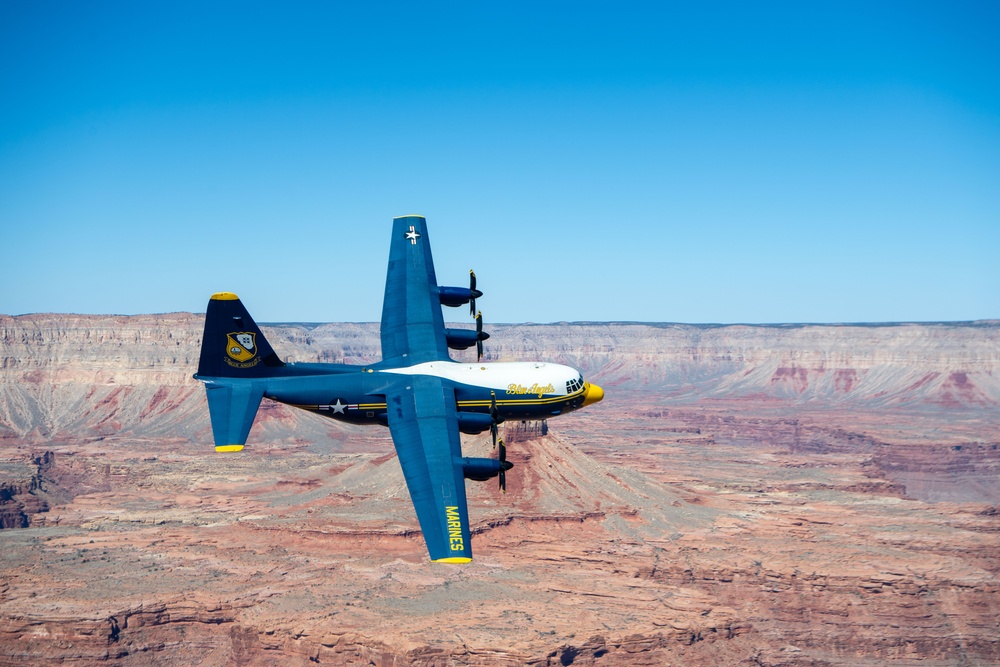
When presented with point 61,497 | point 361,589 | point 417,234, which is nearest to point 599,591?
point 361,589

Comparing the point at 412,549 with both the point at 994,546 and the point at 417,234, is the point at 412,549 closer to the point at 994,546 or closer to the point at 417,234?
the point at 417,234

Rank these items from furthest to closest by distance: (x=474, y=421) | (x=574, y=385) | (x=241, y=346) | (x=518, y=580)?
(x=518, y=580)
(x=241, y=346)
(x=574, y=385)
(x=474, y=421)

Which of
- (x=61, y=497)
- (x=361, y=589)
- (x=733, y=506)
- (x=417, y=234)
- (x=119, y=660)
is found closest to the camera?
(x=417, y=234)

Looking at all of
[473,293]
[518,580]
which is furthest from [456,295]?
[518,580]

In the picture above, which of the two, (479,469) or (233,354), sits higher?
(233,354)

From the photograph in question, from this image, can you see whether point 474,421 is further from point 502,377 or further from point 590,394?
point 590,394

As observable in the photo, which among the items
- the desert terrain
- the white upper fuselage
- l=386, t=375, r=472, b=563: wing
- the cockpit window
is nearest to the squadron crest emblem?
the white upper fuselage

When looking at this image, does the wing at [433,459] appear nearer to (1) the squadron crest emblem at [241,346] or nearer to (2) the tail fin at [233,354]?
(2) the tail fin at [233,354]
